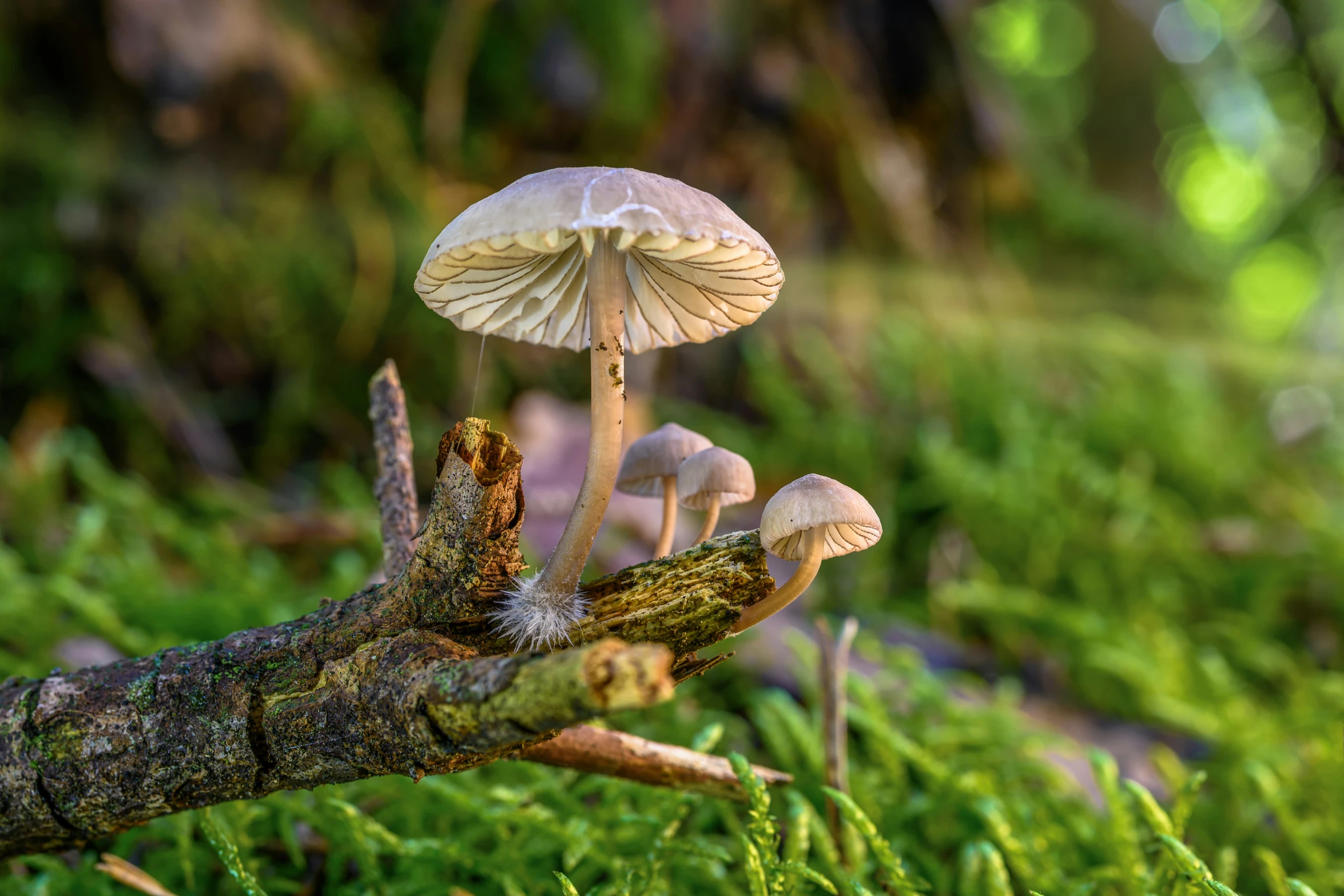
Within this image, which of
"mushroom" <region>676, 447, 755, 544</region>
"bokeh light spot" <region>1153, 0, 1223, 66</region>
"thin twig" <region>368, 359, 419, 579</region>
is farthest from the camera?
"bokeh light spot" <region>1153, 0, 1223, 66</region>

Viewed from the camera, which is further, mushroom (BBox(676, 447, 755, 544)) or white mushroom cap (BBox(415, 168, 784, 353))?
mushroom (BBox(676, 447, 755, 544))

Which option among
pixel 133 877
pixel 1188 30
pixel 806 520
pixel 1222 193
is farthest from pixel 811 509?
pixel 1222 193

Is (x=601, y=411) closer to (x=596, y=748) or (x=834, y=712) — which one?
(x=596, y=748)

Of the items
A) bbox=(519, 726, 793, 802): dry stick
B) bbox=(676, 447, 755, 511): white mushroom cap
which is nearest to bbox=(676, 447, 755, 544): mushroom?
bbox=(676, 447, 755, 511): white mushroom cap

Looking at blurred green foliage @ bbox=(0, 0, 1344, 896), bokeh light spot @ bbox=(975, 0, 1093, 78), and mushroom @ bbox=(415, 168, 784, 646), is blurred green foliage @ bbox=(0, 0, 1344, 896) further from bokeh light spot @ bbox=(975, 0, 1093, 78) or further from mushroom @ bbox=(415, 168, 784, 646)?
bokeh light spot @ bbox=(975, 0, 1093, 78)

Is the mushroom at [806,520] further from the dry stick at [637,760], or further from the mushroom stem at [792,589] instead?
the dry stick at [637,760]
